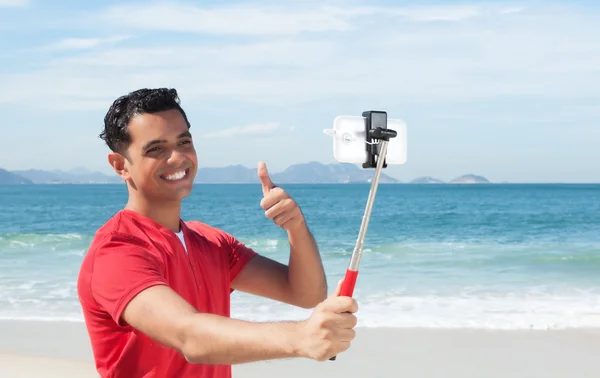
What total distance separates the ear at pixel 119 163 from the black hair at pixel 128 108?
2 cm

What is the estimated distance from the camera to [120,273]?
1730 mm

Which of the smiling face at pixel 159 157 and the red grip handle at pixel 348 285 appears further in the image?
the smiling face at pixel 159 157

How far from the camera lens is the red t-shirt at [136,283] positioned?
1740 mm

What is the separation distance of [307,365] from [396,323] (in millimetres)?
1893

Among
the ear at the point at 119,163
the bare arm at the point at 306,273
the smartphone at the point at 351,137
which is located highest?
the smartphone at the point at 351,137

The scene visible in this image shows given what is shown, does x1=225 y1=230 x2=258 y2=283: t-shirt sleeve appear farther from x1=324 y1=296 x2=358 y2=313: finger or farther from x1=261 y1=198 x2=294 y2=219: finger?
x1=324 y1=296 x2=358 y2=313: finger

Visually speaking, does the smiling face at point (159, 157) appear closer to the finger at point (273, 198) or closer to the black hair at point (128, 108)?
the black hair at point (128, 108)

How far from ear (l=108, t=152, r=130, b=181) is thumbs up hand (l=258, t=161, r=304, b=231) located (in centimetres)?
36

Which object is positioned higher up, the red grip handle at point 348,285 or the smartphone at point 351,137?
the smartphone at point 351,137

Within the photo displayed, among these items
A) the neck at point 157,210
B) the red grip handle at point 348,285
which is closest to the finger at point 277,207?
the neck at point 157,210

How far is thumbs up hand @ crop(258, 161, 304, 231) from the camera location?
1939 mm

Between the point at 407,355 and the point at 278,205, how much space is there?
450 centimetres

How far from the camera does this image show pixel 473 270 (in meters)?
12.2

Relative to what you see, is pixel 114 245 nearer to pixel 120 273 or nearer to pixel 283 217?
pixel 120 273
